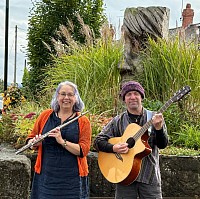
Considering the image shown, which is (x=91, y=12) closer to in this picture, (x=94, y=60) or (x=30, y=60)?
(x=30, y=60)

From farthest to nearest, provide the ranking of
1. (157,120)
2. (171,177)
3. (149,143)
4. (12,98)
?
(12,98)
(171,177)
(149,143)
(157,120)

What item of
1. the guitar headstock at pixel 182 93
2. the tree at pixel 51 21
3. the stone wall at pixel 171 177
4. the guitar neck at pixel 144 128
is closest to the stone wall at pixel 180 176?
the stone wall at pixel 171 177

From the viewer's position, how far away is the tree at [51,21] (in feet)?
41.6

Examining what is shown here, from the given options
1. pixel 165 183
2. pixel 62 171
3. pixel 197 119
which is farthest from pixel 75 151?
pixel 197 119

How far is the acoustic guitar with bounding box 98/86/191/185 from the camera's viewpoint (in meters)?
3.70

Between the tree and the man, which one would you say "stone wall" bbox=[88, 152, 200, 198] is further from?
the tree

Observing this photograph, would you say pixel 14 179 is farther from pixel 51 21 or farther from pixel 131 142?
pixel 51 21

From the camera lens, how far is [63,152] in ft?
12.2

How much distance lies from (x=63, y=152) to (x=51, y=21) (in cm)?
959

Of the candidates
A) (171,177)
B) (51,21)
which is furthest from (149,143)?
(51,21)

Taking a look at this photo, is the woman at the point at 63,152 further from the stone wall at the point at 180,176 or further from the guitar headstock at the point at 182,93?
the stone wall at the point at 180,176

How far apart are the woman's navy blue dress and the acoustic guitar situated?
299mm

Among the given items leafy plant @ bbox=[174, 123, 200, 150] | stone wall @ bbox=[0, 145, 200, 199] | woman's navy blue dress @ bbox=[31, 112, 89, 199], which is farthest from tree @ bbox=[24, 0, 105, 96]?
woman's navy blue dress @ bbox=[31, 112, 89, 199]

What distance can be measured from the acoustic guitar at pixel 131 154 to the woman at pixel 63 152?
0.27 meters
